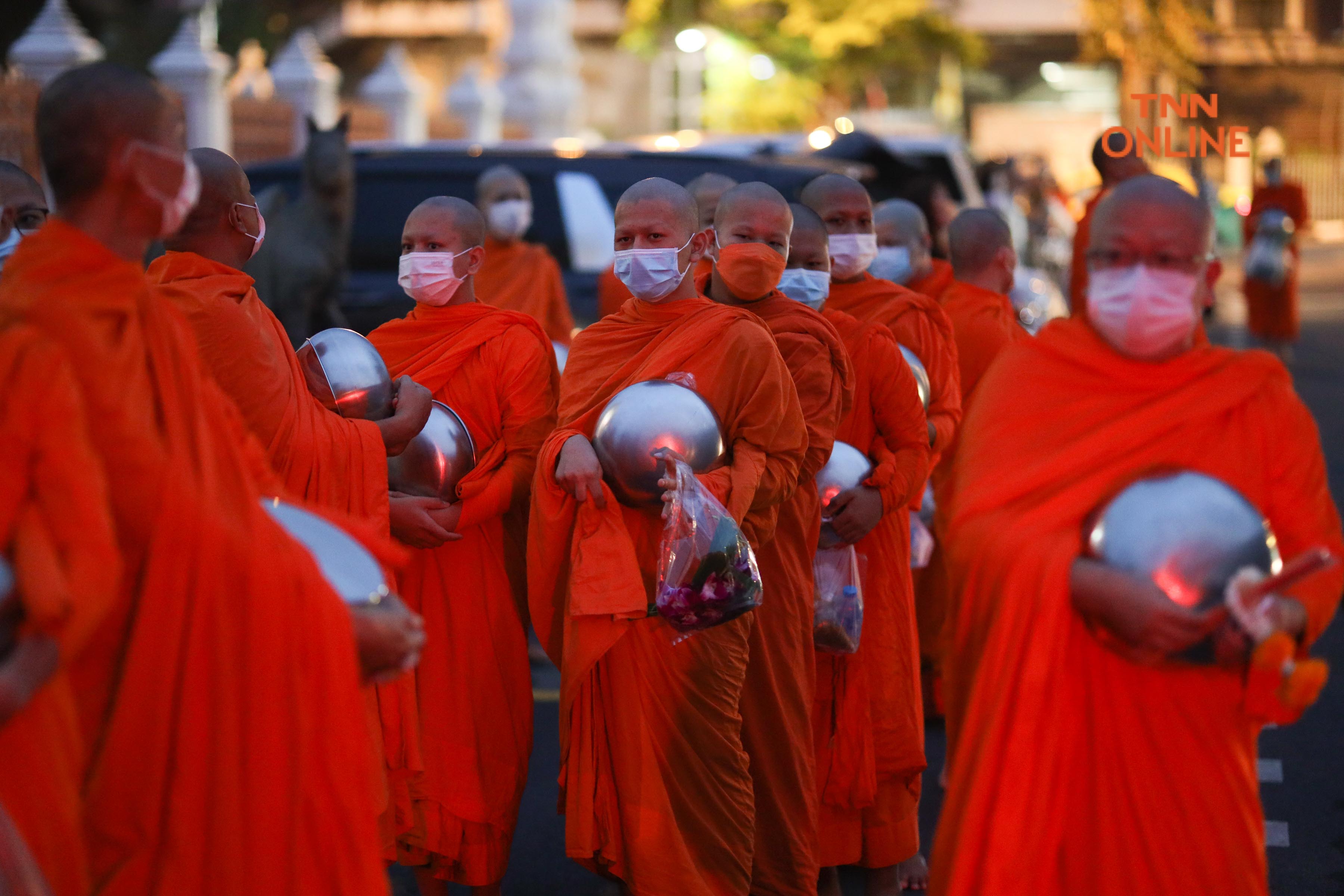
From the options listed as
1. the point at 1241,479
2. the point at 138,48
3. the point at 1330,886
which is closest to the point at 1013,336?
the point at 1330,886

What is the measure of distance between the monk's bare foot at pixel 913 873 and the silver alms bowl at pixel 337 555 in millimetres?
2717

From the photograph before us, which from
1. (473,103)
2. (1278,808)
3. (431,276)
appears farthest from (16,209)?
(473,103)

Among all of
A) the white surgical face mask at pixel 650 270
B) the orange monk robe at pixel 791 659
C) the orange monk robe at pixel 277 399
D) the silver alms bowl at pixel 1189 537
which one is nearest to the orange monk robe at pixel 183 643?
the orange monk robe at pixel 277 399

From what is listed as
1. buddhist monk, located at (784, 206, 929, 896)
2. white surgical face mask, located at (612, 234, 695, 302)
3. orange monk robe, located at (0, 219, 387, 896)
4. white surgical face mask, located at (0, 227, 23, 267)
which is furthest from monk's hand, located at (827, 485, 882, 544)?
white surgical face mask, located at (0, 227, 23, 267)

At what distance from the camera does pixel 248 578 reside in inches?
93.4

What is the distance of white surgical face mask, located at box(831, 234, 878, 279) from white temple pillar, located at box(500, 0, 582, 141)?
15.5m

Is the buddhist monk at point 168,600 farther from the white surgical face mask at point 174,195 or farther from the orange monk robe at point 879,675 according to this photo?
the orange monk robe at point 879,675

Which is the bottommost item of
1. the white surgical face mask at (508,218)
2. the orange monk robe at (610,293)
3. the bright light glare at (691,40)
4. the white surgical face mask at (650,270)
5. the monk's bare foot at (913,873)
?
the monk's bare foot at (913,873)

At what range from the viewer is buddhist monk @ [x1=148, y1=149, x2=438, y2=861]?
3.48 metres

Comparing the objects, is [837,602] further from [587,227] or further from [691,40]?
[691,40]

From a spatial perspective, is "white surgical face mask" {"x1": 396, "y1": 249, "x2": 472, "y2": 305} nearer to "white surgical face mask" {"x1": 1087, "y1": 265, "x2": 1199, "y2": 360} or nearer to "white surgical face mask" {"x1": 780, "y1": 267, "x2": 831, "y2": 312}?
"white surgical face mask" {"x1": 780, "y1": 267, "x2": 831, "y2": 312}

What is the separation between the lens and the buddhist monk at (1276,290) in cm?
1638

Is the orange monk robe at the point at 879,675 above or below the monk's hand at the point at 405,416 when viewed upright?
below

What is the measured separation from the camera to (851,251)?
17.0 ft
